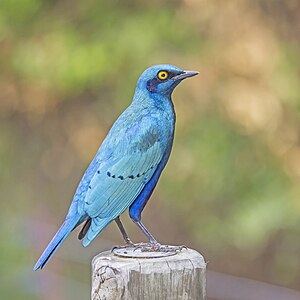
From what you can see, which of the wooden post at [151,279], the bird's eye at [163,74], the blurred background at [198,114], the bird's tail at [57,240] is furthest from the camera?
the blurred background at [198,114]

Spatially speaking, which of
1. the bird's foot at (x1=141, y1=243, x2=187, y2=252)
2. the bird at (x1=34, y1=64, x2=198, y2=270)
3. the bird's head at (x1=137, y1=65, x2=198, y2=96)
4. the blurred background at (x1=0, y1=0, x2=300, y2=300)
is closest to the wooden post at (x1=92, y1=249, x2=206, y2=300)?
the bird's foot at (x1=141, y1=243, x2=187, y2=252)

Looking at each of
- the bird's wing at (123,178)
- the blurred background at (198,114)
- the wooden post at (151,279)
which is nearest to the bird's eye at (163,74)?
the bird's wing at (123,178)

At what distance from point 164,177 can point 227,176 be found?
0.67m

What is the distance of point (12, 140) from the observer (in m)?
8.51

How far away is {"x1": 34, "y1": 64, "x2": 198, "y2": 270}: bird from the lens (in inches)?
123

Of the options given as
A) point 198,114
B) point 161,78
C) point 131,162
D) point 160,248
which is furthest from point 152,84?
point 198,114

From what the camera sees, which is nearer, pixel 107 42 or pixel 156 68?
pixel 156 68

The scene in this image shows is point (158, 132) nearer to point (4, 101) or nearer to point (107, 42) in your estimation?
point (107, 42)

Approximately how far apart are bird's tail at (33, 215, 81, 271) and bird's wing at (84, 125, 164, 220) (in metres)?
0.07

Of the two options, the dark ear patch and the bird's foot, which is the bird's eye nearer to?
the dark ear patch

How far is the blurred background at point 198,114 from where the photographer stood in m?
6.66

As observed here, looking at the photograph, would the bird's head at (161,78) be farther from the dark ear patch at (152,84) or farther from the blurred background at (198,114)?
the blurred background at (198,114)

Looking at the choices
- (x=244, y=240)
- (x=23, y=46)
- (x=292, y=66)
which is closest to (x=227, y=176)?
(x=244, y=240)

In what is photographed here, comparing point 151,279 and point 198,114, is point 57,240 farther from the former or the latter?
point 198,114
